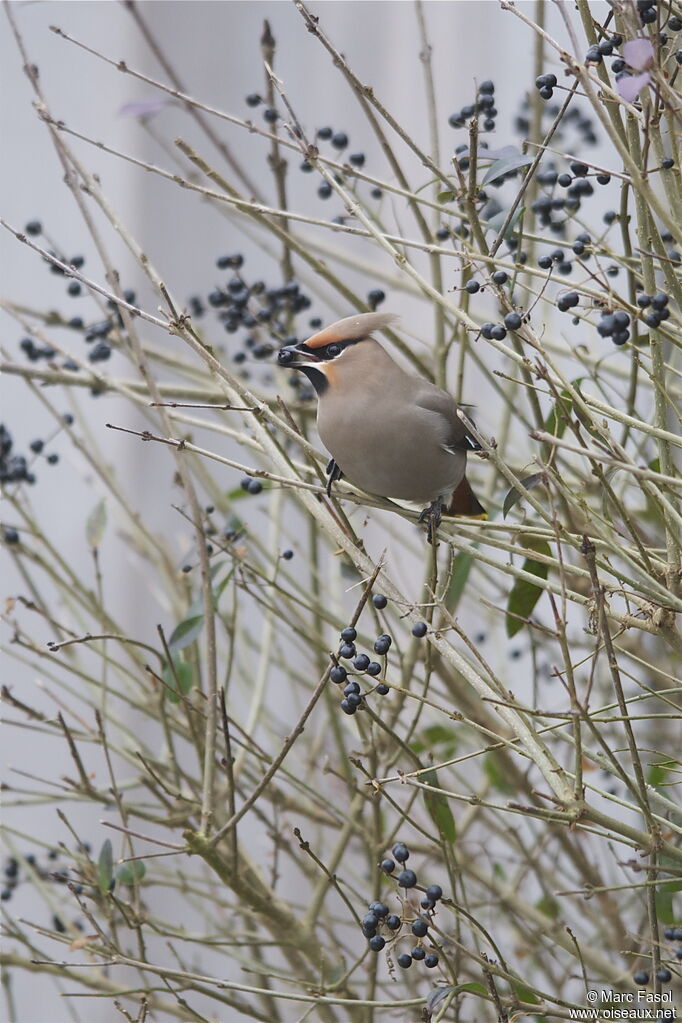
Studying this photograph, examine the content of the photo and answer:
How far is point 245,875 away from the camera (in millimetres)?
1765

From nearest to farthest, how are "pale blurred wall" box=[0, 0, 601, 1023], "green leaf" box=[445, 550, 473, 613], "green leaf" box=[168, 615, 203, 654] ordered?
1. "green leaf" box=[168, 615, 203, 654]
2. "green leaf" box=[445, 550, 473, 613]
3. "pale blurred wall" box=[0, 0, 601, 1023]

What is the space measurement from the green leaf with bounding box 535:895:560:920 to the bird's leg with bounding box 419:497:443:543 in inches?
26.4

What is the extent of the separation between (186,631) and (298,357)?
1.53 ft

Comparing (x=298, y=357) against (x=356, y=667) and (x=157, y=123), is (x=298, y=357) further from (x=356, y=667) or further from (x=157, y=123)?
(x=157, y=123)

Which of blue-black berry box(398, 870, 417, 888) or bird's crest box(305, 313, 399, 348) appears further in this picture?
bird's crest box(305, 313, 399, 348)

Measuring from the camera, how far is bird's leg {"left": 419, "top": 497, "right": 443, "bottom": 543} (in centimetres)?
163

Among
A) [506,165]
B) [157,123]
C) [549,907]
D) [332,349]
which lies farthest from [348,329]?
[157,123]

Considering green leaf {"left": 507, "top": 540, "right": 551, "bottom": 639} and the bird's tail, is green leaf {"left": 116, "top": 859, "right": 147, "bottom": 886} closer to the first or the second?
green leaf {"left": 507, "top": 540, "right": 551, "bottom": 639}

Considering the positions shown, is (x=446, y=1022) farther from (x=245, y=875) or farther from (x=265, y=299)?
(x=265, y=299)

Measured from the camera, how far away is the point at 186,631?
5.66 ft

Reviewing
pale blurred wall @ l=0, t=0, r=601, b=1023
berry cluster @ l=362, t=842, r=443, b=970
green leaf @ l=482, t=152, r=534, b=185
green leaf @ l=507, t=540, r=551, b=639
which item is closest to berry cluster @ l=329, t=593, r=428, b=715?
berry cluster @ l=362, t=842, r=443, b=970

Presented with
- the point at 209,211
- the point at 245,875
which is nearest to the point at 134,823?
the point at 245,875

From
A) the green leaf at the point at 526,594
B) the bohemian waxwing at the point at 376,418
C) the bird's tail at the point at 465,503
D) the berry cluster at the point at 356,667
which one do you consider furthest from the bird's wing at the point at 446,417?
the berry cluster at the point at 356,667

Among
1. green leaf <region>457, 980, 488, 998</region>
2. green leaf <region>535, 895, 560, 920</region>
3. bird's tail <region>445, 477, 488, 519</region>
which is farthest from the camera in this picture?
bird's tail <region>445, 477, 488, 519</region>
